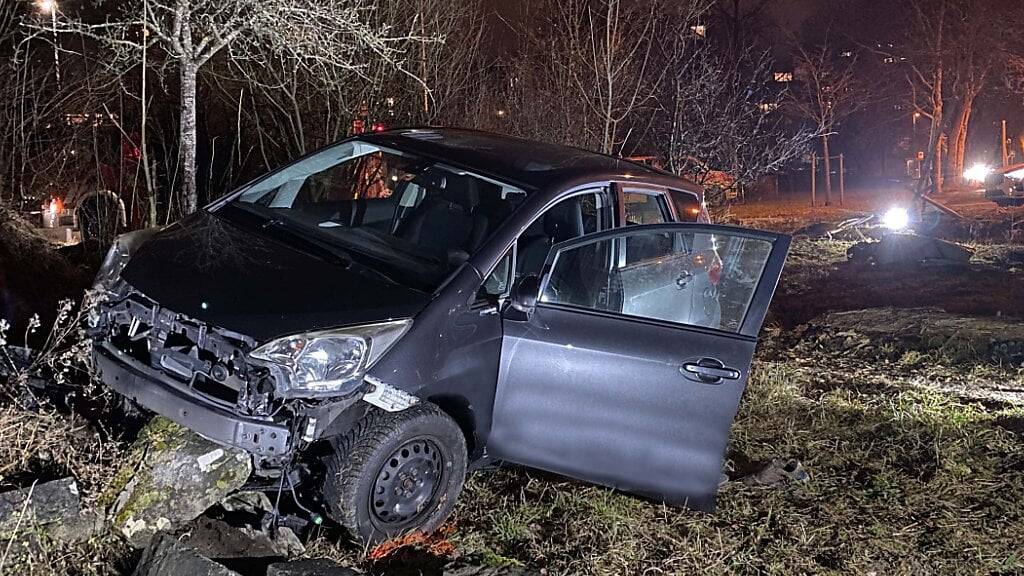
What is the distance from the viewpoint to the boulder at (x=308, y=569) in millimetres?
3320

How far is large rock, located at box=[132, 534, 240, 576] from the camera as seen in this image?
128 inches

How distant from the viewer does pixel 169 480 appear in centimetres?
377

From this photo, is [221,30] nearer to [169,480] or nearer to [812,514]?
[169,480]

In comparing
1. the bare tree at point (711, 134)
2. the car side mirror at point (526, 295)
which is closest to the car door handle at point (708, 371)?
the car side mirror at point (526, 295)

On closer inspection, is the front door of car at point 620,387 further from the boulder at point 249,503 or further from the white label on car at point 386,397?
the boulder at point 249,503

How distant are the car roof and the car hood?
3.20 feet

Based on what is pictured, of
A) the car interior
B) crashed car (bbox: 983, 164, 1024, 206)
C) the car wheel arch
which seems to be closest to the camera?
the car wheel arch

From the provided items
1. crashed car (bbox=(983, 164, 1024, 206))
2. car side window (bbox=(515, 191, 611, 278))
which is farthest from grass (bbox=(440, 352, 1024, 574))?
crashed car (bbox=(983, 164, 1024, 206))

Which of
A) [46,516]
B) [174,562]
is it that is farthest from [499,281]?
[46,516]

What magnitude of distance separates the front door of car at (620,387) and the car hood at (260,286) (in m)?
0.64

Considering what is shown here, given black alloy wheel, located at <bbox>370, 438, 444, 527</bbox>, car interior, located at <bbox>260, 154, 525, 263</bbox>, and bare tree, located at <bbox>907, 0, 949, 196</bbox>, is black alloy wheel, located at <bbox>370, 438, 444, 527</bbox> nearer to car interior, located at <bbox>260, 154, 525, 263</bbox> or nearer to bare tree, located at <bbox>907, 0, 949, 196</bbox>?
car interior, located at <bbox>260, 154, 525, 263</bbox>

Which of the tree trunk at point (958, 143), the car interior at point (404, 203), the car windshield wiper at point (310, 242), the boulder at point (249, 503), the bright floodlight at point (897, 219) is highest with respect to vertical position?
the tree trunk at point (958, 143)

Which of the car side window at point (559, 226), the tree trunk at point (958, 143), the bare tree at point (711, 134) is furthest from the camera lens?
the tree trunk at point (958, 143)

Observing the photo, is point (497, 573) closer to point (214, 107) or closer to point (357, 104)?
point (357, 104)
